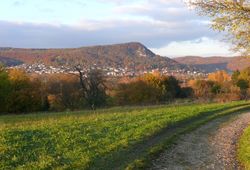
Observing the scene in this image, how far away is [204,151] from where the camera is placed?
19750mm

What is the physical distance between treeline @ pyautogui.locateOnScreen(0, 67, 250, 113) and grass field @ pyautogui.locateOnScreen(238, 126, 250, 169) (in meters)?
48.2

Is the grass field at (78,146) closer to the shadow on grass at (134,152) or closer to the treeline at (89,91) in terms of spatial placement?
the shadow on grass at (134,152)

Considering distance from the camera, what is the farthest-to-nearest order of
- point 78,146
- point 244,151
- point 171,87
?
point 171,87 → point 244,151 → point 78,146

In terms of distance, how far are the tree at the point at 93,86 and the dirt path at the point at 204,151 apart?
56.0m

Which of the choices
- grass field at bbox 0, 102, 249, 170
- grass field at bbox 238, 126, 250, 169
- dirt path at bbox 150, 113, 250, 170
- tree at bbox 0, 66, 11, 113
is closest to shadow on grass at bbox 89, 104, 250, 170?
grass field at bbox 0, 102, 249, 170

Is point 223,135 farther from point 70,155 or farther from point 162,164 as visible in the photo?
point 70,155

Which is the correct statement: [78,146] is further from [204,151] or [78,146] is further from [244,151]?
[244,151]

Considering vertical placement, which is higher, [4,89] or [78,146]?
[78,146]

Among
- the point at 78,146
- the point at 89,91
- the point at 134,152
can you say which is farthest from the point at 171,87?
the point at 78,146

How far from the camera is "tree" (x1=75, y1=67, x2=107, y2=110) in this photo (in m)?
84.6

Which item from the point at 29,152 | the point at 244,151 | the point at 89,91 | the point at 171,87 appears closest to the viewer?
the point at 29,152

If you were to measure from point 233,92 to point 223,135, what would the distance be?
5989cm

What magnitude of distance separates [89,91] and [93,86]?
4.17ft

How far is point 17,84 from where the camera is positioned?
81312mm
